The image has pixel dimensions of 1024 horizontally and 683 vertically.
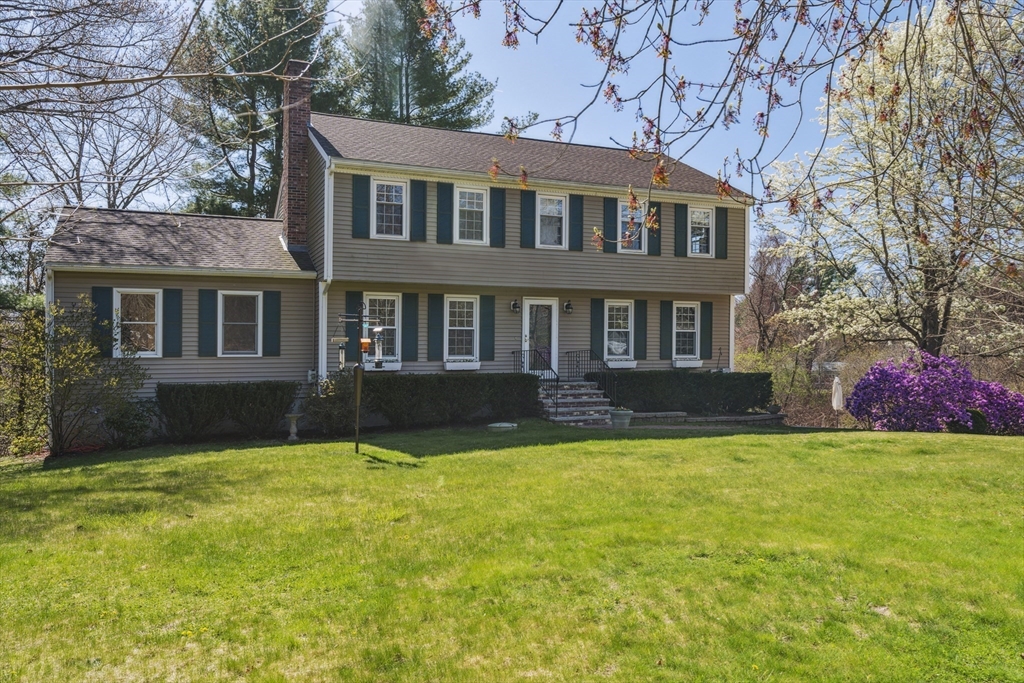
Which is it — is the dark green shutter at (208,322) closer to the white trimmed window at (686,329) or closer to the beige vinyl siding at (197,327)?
the beige vinyl siding at (197,327)

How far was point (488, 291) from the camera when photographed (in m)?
16.5

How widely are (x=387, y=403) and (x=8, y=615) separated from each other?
31.5 feet

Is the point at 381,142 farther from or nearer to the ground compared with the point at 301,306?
farther from the ground

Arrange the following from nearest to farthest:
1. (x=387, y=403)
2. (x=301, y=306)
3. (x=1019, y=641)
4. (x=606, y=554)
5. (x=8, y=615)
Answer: (x=1019, y=641)
(x=8, y=615)
(x=606, y=554)
(x=387, y=403)
(x=301, y=306)

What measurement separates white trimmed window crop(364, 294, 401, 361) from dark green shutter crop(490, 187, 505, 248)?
272cm

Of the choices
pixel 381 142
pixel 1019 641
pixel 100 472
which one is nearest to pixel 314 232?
pixel 381 142

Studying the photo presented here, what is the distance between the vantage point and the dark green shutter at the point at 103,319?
13.1 metres

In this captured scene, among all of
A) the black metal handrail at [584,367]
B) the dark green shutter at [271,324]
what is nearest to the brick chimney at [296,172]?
the dark green shutter at [271,324]

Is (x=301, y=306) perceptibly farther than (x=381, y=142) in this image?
No

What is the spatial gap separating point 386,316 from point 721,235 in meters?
9.38

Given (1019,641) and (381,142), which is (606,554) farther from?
(381,142)

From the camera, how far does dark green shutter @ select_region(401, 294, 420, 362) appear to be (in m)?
15.6

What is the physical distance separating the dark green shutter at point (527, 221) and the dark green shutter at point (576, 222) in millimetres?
991

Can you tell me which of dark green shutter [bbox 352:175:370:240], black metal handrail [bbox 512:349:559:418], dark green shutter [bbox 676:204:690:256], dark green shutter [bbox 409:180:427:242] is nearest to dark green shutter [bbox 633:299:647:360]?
dark green shutter [bbox 676:204:690:256]
